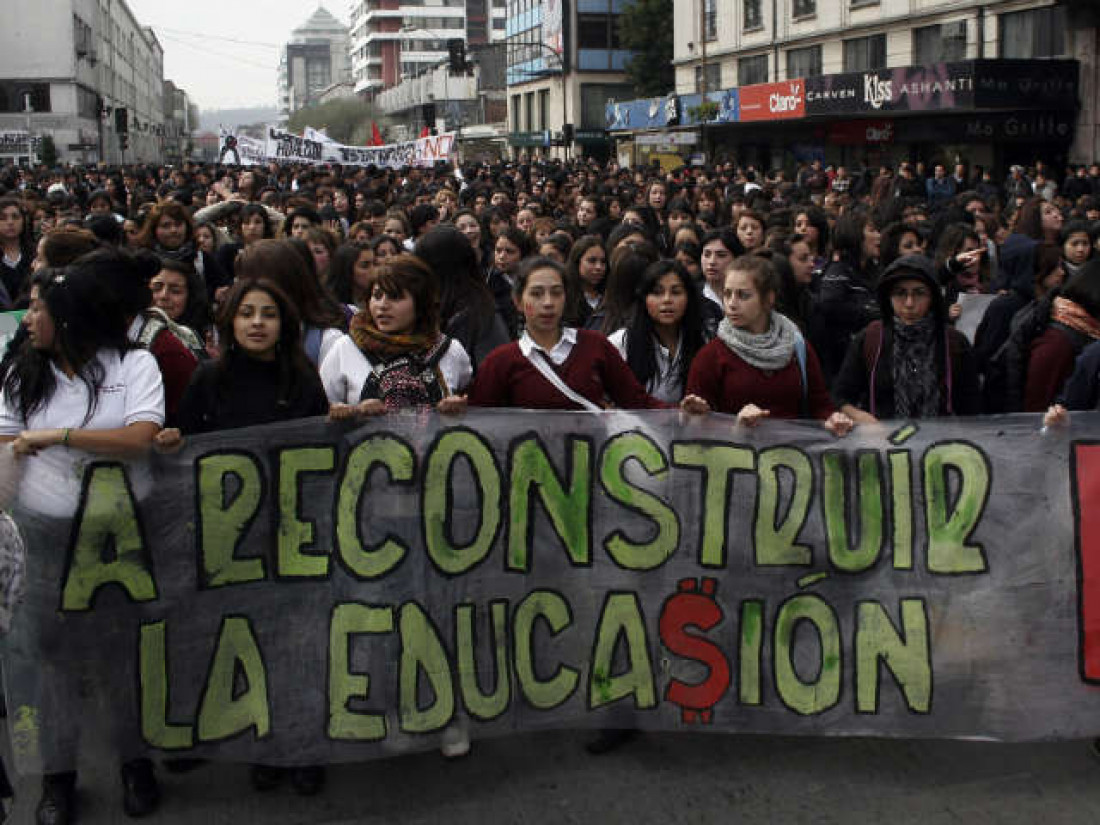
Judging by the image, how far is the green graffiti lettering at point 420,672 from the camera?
398 centimetres

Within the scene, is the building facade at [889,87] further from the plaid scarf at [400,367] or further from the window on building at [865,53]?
the plaid scarf at [400,367]

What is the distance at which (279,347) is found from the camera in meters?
4.21

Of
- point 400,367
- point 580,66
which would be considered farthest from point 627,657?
point 580,66

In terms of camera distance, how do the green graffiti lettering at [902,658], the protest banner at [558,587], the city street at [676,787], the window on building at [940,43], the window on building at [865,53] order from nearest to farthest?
the city street at [676,787] → the protest banner at [558,587] → the green graffiti lettering at [902,658] → the window on building at [940,43] → the window on building at [865,53]

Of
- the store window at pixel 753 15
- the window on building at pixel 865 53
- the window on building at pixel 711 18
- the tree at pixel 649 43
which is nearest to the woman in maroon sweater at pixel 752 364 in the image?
the window on building at pixel 865 53

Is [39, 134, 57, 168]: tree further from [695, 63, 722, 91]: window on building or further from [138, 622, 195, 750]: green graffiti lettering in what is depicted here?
[138, 622, 195, 750]: green graffiti lettering

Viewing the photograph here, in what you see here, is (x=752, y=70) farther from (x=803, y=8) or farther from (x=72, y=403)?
(x=72, y=403)

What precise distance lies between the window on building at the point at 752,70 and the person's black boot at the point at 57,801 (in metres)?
39.3

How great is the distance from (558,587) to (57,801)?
1.72 metres

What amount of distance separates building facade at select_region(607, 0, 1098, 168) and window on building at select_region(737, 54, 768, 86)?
68 millimetres

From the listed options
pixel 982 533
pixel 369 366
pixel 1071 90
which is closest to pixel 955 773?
pixel 982 533

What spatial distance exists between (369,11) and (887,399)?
144m

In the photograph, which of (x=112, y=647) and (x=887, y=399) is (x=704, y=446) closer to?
(x=887, y=399)

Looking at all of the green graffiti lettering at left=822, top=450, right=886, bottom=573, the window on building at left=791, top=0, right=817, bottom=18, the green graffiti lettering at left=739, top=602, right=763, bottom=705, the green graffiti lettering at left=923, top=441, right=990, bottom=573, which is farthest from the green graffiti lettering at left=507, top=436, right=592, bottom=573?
the window on building at left=791, top=0, right=817, bottom=18
